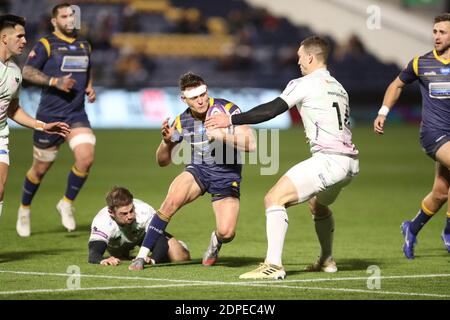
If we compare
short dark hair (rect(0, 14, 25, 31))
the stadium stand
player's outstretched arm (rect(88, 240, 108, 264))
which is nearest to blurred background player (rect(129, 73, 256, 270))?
player's outstretched arm (rect(88, 240, 108, 264))

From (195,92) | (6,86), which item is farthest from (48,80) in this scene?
(195,92)

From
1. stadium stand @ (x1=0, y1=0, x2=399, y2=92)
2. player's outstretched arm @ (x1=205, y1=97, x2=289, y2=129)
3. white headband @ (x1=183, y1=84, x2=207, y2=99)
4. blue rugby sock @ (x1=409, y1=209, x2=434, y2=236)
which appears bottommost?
blue rugby sock @ (x1=409, y1=209, x2=434, y2=236)

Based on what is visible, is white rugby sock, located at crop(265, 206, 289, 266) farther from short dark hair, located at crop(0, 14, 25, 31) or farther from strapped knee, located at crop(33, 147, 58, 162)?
strapped knee, located at crop(33, 147, 58, 162)

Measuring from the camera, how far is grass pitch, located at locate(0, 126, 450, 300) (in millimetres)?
7711

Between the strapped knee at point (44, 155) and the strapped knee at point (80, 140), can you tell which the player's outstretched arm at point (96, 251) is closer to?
the strapped knee at point (80, 140)

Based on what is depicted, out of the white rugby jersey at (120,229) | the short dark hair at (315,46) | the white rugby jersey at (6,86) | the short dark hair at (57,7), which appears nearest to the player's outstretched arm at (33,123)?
the white rugby jersey at (6,86)

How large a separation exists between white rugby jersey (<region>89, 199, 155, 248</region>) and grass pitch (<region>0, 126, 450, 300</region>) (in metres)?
0.33

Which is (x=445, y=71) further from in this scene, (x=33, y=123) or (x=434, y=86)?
(x=33, y=123)

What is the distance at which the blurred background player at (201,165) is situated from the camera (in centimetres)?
871

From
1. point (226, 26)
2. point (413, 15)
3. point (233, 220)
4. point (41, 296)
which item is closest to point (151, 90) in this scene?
point (226, 26)

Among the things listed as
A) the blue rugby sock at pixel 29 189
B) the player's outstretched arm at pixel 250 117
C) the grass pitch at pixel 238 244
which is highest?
the player's outstretched arm at pixel 250 117

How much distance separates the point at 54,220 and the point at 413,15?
92.1ft

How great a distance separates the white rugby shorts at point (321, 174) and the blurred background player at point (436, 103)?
132 centimetres

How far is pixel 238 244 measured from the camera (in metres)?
11.0
